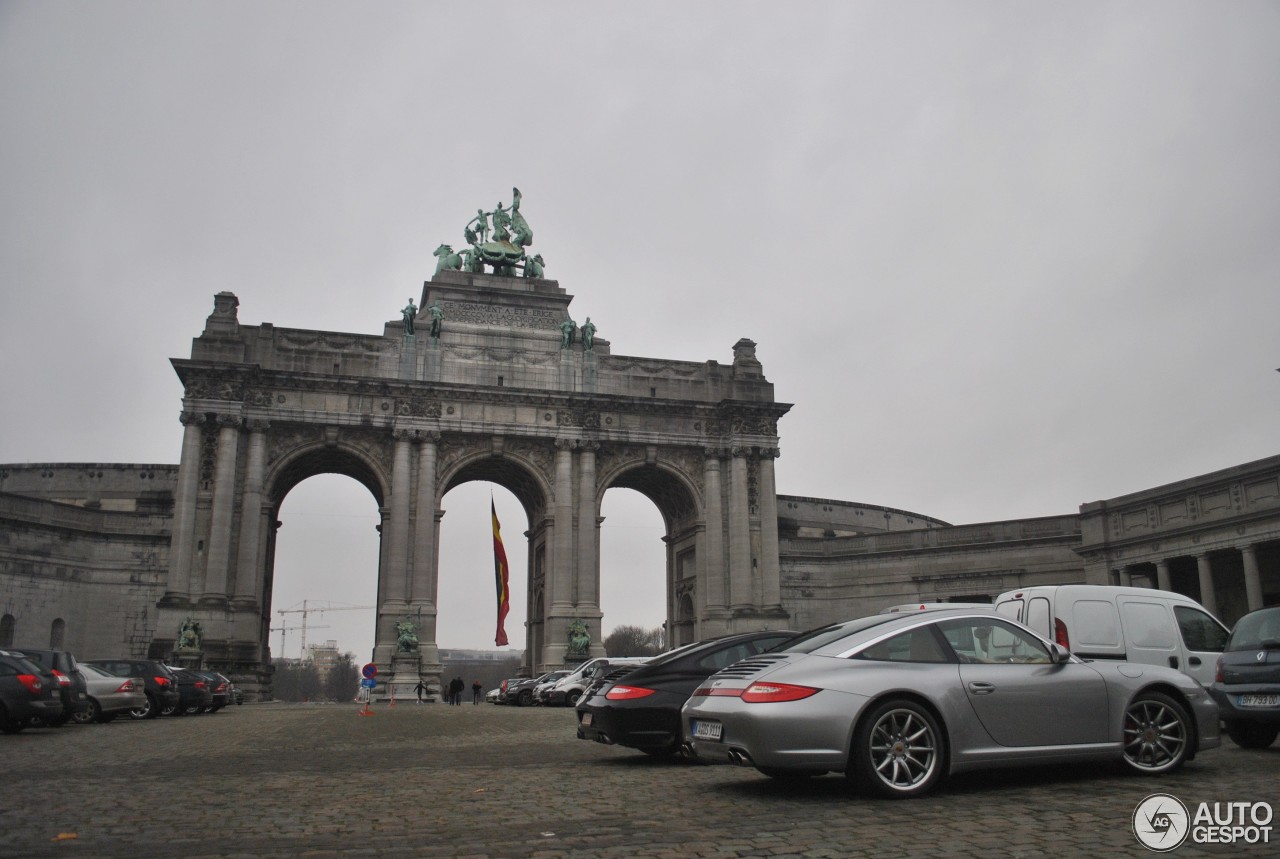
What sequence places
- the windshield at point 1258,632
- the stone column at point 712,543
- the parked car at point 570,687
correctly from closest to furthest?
1. the windshield at point 1258,632
2. the parked car at point 570,687
3. the stone column at point 712,543

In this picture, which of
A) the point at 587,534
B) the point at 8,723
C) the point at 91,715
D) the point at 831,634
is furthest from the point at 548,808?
the point at 587,534

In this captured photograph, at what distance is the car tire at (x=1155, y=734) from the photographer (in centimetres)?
952

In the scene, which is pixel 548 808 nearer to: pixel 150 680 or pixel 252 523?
pixel 150 680

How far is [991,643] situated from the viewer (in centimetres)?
933

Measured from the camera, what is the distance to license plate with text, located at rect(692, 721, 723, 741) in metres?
9.16

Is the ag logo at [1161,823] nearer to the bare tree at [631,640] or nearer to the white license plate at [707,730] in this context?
the white license plate at [707,730]

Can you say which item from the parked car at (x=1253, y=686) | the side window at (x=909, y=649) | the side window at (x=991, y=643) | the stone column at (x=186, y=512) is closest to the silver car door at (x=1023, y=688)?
the side window at (x=991, y=643)

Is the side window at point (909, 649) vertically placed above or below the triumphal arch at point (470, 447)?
below

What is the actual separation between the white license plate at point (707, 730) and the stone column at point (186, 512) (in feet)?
127

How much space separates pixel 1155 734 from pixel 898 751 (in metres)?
2.80

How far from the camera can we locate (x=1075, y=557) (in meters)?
50.0

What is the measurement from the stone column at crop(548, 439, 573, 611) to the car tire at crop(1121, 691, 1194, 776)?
38.6 metres

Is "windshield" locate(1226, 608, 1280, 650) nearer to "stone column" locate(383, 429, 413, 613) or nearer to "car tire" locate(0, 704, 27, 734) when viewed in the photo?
"car tire" locate(0, 704, 27, 734)

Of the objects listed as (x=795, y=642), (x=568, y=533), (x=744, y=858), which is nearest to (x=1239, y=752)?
(x=795, y=642)
